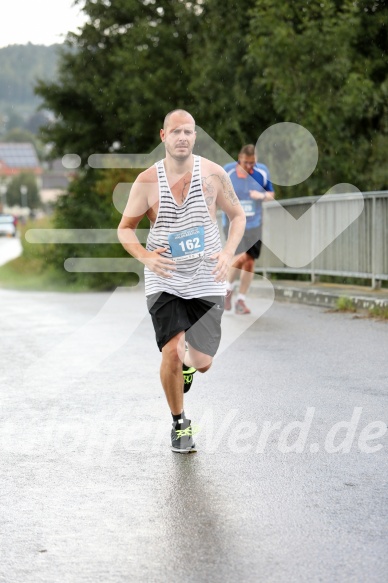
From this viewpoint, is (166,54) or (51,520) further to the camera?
(166,54)

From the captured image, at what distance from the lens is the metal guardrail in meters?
14.8

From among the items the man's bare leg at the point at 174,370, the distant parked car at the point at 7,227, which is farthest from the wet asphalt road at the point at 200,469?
the distant parked car at the point at 7,227

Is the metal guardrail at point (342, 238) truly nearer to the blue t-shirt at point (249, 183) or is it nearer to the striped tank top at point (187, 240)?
the blue t-shirt at point (249, 183)

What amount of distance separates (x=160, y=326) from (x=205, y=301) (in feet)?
0.94

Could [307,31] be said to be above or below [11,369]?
above

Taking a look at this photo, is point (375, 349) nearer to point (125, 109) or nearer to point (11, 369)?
point (11, 369)

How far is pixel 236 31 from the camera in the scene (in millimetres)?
23453

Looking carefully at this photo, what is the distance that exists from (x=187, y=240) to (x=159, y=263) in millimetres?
192

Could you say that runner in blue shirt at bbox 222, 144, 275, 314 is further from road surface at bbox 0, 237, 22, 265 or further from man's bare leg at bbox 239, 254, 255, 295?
road surface at bbox 0, 237, 22, 265

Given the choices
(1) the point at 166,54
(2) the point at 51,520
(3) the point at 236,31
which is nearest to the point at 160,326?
(2) the point at 51,520

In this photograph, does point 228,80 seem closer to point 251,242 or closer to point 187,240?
point 251,242

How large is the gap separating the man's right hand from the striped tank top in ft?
0.18

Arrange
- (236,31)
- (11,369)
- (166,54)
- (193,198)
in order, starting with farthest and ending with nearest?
(166,54)
(236,31)
(11,369)
(193,198)

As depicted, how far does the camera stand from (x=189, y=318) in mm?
6508
